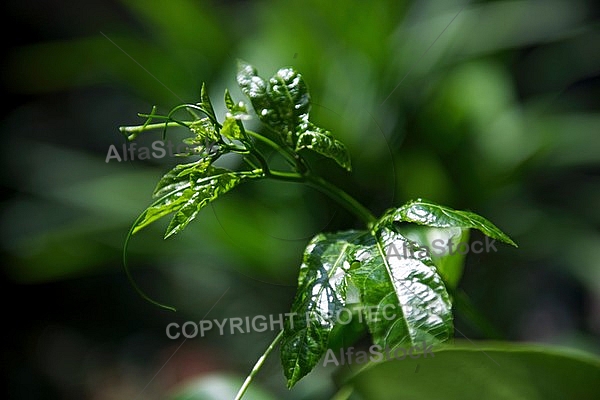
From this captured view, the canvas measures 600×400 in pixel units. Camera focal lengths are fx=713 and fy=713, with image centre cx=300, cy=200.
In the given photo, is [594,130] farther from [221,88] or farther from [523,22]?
[221,88]

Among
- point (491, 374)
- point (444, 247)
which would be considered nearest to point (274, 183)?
point (444, 247)

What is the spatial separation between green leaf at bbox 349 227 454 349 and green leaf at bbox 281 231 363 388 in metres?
0.01

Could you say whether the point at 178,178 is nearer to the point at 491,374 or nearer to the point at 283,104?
the point at 283,104

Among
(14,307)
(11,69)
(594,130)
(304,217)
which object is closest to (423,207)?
(304,217)

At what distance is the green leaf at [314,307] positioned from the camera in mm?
360

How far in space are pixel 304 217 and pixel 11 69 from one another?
85cm

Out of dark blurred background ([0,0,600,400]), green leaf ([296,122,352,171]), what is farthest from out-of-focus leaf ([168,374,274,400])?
dark blurred background ([0,0,600,400])

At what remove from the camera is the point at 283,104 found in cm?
41

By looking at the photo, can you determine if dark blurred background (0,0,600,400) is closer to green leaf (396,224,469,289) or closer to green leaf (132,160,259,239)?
green leaf (396,224,469,289)

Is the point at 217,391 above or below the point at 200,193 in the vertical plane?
below

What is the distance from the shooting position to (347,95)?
104 cm

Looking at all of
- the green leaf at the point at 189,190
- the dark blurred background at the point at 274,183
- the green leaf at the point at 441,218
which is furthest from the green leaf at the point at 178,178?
the dark blurred background at the point at 274,183

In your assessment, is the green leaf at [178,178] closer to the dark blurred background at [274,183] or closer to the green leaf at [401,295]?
the green leaf at [401,295]

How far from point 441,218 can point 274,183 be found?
0.60 meters
